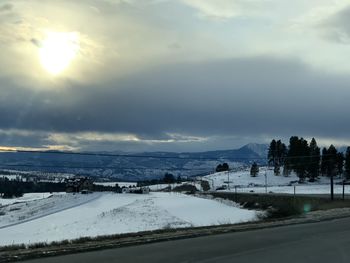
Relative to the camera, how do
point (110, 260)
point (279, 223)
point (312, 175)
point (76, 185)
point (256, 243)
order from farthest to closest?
1. point (312, 175)
2. point (76, 185)
3. point (279, 223)
4. point (256, 243)
5. point (110, 260)

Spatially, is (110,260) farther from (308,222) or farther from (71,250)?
(308,222)

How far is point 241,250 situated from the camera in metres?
14.7

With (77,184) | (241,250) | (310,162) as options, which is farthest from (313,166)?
(241,250)

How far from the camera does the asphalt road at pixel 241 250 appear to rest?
12.9 meters

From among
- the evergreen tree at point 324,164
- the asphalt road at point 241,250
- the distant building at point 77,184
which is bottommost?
the distant building at point 77,184

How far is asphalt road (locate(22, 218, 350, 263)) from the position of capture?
1295 cm

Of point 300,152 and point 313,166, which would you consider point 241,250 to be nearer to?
point 313,166

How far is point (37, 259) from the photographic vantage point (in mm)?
12906

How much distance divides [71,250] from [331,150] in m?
149

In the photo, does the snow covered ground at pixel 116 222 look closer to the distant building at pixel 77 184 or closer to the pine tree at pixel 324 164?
the distant building at pixel 77 184

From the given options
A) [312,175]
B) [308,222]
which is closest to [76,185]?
[312,175]

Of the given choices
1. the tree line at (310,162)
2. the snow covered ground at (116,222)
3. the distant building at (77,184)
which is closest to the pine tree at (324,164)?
the tree line at (310,162)

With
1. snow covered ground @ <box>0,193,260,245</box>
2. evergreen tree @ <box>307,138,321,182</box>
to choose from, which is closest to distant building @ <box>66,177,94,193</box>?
evergreen tree @ <box>307,138,321,182</box>

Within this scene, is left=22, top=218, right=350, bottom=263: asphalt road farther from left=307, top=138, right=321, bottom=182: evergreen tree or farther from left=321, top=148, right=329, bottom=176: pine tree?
left=307, top=138, right=321, bottom=182: evergreen tree
